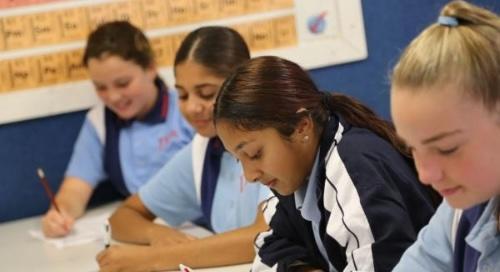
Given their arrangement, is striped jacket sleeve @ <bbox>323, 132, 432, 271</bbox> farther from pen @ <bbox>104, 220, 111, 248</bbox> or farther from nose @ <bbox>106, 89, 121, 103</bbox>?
nose @ <bbox>106, 89, 121, 103</bbox>

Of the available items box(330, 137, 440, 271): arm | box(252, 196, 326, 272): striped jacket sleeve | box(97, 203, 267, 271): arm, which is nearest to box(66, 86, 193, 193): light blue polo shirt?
box(97, 203, 267, 271): arm

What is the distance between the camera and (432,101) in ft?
3.02

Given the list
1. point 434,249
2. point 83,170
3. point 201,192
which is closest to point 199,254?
point 201,192

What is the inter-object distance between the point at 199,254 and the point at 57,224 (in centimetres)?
57

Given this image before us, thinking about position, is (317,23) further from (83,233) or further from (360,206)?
(360,206)

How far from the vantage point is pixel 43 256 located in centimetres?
191

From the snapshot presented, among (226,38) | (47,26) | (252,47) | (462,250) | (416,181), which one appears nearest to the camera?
(462,250)

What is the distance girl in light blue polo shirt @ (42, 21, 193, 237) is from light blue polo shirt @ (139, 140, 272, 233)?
0.95ft

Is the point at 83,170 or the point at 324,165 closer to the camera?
the point at 324,165

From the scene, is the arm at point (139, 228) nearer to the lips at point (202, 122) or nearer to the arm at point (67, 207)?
the arm at point (67, 207)

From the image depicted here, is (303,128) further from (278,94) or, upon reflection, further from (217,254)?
(217,254)

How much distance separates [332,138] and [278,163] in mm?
105

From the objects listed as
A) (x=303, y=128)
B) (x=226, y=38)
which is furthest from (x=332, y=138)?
(x=226, y=38)

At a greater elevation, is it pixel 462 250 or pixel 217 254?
pixel 462 250
